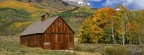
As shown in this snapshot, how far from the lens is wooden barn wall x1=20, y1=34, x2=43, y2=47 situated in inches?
2084

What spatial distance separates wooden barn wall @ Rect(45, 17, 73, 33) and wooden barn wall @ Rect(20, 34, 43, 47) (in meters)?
2.51

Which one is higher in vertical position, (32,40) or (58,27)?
(58,27)

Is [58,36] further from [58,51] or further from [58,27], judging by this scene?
[58,51]

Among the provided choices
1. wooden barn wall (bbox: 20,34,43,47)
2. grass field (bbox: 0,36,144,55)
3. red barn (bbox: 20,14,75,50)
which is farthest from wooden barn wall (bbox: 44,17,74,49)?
grass field (bbox: 0,36,144,55)

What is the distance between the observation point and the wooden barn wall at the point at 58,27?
52072mm

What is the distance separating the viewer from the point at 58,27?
52.8 meters

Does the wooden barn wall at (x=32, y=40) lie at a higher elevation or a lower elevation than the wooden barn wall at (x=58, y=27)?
lower

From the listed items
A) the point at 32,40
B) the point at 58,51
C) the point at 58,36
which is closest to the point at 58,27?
the point at 58,36

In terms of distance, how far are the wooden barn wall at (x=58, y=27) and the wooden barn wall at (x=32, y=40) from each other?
2.51 metres

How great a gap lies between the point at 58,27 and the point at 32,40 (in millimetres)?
6892

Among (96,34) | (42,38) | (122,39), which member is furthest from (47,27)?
(122,39)

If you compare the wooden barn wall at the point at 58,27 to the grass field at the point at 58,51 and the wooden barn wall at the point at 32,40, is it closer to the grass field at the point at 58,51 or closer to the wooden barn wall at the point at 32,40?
the wooden barn wall at the point at 32,40

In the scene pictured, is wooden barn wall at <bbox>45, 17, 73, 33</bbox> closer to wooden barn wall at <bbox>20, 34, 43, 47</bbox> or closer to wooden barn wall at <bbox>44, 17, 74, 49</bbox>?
wooden barn wall at <bbox>44, 17, 74, 49</bbox>

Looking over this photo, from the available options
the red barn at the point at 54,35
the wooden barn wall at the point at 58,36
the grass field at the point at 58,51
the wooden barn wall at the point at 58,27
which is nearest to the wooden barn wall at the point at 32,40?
the red barn at the point at 54,35
